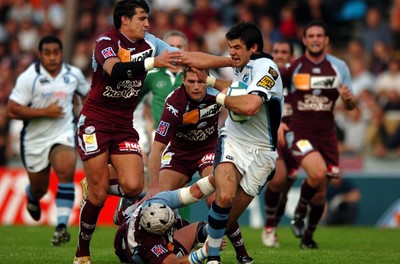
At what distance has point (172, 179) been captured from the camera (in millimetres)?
11766

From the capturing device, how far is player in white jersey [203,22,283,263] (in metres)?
9.92

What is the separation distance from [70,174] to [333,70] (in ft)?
13.5

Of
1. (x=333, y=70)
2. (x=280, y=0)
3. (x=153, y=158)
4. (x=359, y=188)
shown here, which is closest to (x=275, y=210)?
(x=333, y=70)

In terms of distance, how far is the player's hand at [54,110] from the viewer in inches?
554

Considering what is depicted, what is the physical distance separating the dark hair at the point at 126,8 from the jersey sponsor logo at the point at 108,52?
19.6 inches

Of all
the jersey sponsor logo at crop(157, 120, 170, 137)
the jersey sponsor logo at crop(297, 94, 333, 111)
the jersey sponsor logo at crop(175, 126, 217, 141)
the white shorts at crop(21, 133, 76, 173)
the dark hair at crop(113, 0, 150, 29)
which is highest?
the dark hair at crop(113, 0, 150, 29)

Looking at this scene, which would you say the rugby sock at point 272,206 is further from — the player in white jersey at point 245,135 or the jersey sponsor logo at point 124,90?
the jersey sponsor logo at point 124,90

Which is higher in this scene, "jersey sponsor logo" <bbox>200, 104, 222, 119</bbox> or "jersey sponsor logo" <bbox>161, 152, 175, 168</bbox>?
"jersey sponsor logo" <bbox>200, 104, 222, 119</bbox>

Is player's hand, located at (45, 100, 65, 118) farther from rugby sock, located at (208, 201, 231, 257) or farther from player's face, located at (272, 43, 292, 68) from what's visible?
rugby sock, located at (208, 201, 231, 257)

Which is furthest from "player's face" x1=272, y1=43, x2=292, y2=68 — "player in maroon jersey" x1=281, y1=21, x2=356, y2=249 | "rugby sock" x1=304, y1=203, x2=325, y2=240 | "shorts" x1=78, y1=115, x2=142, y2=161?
"shorts" x1=78, y1=115, x2=142, y2=161

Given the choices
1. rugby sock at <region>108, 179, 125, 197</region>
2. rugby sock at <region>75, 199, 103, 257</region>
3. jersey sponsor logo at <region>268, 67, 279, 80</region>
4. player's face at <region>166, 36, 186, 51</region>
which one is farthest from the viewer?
player's face at <region>166, 36, 186, 51</region>

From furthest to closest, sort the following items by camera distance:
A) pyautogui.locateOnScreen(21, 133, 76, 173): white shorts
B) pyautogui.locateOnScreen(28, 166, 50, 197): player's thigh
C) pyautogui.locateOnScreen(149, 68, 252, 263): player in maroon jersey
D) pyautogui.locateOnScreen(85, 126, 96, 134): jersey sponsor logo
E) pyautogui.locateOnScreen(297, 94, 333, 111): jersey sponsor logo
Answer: pyautogui.locateOnScreen(28, 166, 50, 197): player's thigh
pyautogui.locateOnScreen(21, 133, 76, 173): white shorts
pyautogui.locateOnScreen(297, 94, 333, 111): jersey sponsor logo
pyautogui.locateOnScreen(149, 68, 252, 263): player in maroon jersey
pyautogui.locateOnScreen(85, 126, 96, 134): jersey sponsor logo

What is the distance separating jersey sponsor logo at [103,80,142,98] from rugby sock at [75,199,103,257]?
1.25 meters

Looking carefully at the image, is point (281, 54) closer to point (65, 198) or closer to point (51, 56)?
point (51, 56)
